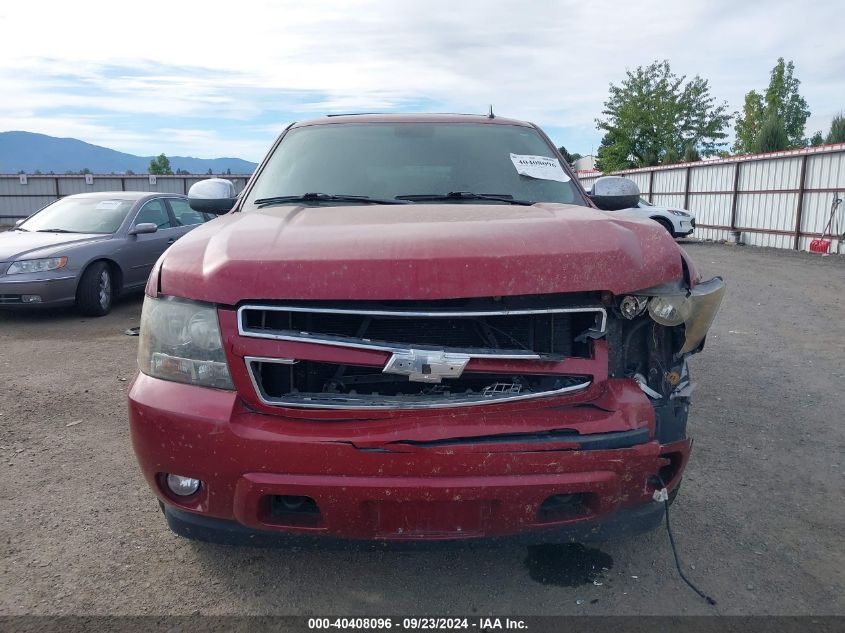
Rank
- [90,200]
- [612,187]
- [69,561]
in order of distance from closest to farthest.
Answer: [69,561]
[612,187]
[90,200]

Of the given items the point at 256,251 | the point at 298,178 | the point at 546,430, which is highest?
the point at 298,178

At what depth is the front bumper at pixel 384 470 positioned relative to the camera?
191 cm

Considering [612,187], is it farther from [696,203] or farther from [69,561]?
[696,203]

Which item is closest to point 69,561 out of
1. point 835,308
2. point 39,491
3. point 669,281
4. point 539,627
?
point 39,491

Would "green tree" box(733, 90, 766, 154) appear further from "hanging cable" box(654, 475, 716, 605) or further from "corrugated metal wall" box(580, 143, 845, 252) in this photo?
"hanging cable" box(654, 475, 716, 605)

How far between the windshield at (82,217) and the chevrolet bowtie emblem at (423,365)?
7.23 meters

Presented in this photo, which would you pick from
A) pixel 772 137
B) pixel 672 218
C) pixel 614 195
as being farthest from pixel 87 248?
pixel 772 137

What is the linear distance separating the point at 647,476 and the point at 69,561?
6.92 feet

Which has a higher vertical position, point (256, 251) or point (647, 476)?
point (256, 251)

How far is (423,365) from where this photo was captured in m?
1.95

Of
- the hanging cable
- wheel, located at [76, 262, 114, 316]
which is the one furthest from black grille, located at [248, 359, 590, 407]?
wheel, located at [76, 262, 114, 316]

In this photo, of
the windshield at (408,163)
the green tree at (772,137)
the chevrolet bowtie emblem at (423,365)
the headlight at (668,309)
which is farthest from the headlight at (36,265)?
the green tree at (772,137)

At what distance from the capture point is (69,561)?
2.52 metres

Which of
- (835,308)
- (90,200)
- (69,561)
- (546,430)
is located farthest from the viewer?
(90,200)
